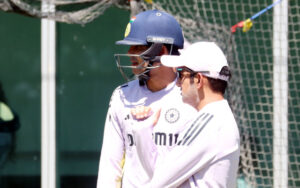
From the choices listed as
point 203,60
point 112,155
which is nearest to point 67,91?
point 112,155

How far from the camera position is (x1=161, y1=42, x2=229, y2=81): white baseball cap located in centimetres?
283

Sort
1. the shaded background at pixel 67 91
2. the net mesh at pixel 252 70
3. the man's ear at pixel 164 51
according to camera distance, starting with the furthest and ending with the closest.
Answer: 1. the shaded background at pixel 67 91
2. the net mesh at pixel 252 70
3. the man's ear at pixel 164 51

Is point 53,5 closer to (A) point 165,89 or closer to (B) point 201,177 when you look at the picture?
(A) point 165,89

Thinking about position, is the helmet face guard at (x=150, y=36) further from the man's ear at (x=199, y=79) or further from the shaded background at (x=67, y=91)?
the shaded background at (x=67, y=91)

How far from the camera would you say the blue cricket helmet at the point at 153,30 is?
3.15 meters

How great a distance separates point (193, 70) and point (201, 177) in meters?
0.48

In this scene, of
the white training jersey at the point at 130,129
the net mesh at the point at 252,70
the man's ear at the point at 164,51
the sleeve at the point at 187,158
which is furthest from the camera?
the net mesh at the point at 252,70

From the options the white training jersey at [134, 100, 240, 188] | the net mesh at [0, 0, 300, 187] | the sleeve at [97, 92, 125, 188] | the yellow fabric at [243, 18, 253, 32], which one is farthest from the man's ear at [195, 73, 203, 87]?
the yellow fabric at [243, 18, 253, 32]

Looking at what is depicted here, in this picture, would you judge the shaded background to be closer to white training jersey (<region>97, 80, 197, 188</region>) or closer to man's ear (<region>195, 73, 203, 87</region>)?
white training jersey (<region>97, 80, 197, 188</region>)

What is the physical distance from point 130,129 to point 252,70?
308cm

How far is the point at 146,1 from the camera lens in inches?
202

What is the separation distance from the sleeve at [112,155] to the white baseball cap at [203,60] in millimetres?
472

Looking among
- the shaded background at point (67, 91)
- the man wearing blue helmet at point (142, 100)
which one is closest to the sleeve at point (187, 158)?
the man wearing blue helmet at point (142, 100)

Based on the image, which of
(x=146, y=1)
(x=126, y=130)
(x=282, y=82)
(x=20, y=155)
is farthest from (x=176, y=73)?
(x=20, y=155)
